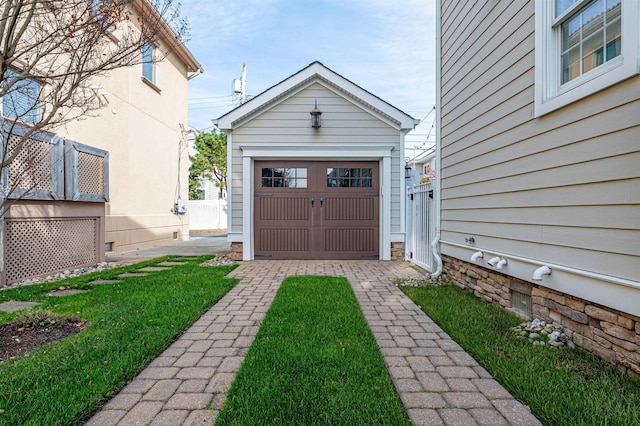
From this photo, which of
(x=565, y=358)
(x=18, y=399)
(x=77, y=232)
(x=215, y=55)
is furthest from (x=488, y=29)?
(x=215, y=55)

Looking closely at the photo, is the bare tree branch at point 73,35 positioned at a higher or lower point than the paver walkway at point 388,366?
higher

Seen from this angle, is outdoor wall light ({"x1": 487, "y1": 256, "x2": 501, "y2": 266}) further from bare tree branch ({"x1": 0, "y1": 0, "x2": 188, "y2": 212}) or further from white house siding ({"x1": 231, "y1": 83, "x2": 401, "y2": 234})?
bare tree branch ({"x1": 0, "y1": 0, "x2": 188, "y2": 212})

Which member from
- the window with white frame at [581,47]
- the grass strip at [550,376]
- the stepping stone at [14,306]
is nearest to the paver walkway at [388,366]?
the grass strip at [550,376]

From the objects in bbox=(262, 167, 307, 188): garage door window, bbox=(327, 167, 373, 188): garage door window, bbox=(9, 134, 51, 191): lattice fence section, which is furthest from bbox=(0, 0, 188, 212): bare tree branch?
bbox=(327, 167, 373, 188): garage door window

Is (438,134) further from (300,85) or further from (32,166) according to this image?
(32,166)

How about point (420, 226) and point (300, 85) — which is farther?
point (300, 85)

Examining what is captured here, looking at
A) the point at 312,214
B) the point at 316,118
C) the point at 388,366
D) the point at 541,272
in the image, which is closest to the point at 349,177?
the point at 312,214

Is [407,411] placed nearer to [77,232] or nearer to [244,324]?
[244,324]

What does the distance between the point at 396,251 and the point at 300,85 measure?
3.94 metres

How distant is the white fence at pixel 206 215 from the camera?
1689 centimetres

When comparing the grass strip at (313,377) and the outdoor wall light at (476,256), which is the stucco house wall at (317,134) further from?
the grass strip at (313,377)

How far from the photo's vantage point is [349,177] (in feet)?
21.9

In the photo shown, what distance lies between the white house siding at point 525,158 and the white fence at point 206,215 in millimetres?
14194

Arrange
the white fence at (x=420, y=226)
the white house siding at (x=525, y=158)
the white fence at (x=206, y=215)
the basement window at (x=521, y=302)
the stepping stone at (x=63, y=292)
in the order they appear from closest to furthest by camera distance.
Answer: the white house siding at (x=525, y=158) → the basement window at (x=521, y=302) → the stepping stone at (x=63, y=292) → the white fence at (x=420, y=226) → the white fence at (x=206, y=215)
